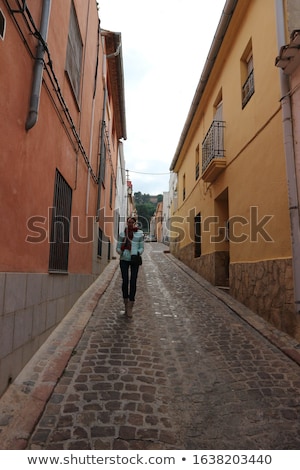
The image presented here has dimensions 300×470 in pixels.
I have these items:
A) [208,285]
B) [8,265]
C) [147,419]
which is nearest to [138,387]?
[147,419]

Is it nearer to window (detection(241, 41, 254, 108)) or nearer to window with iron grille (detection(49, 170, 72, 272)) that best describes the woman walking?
window with iron grille (detection(49, 170, 72, 272))

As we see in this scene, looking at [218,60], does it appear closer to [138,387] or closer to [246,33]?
[246,33]

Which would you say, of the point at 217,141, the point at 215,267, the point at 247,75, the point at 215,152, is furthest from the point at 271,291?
the point at 247,75

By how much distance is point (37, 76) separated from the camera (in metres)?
3.27

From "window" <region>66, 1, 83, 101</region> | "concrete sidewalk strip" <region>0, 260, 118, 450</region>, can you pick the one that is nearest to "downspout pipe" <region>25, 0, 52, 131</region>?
"window" <region>66, 1, 83, 101</region>

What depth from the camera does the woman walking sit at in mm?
5258

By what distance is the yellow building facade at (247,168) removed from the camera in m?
4.90

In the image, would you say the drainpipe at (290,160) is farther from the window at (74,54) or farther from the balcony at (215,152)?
the window at (74,54)

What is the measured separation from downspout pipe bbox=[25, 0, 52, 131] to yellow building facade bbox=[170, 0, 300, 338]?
356 cm

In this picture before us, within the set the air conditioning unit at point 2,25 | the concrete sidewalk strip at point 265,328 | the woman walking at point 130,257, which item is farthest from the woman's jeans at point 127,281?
the air conditioning unit at point 2,25

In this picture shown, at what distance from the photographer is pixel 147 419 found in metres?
2.48

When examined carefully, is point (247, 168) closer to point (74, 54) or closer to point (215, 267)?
point (215, 267)

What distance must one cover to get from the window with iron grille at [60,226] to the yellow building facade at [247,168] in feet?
11.2

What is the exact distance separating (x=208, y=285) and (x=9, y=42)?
7.16m
